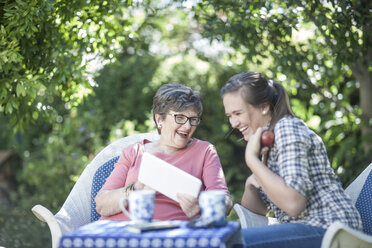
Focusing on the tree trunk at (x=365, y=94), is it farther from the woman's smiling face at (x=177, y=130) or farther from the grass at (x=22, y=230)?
the grass at (x=22, y=230)

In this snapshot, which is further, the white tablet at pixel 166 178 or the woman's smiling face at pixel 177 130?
the woman's smiling face at pixel 177 130

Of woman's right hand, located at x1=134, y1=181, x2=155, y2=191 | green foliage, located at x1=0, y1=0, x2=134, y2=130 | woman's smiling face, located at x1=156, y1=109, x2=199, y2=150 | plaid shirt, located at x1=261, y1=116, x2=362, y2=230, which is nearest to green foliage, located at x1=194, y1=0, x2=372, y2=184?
green foliage, located at x1=0, y1=0, x2=134, y2=130

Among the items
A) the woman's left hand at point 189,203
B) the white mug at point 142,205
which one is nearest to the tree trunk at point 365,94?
the woman's left hand at point 189,203

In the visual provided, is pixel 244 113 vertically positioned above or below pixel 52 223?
above

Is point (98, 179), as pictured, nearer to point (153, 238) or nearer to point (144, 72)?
point (153, 238)

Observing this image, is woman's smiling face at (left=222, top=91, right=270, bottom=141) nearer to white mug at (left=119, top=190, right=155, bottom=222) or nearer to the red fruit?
the red fruit

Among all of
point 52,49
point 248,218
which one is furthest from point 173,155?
point 52,49

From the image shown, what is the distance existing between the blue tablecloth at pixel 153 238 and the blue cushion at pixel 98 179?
4.10 ft

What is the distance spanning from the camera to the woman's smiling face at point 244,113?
260cm

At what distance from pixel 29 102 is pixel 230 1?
1.86m

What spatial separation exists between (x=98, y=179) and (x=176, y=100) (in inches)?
33.0

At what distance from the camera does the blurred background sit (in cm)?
391

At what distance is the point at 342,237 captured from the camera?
230cm

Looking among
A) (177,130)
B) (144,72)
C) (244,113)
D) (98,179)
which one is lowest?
(98,179)
